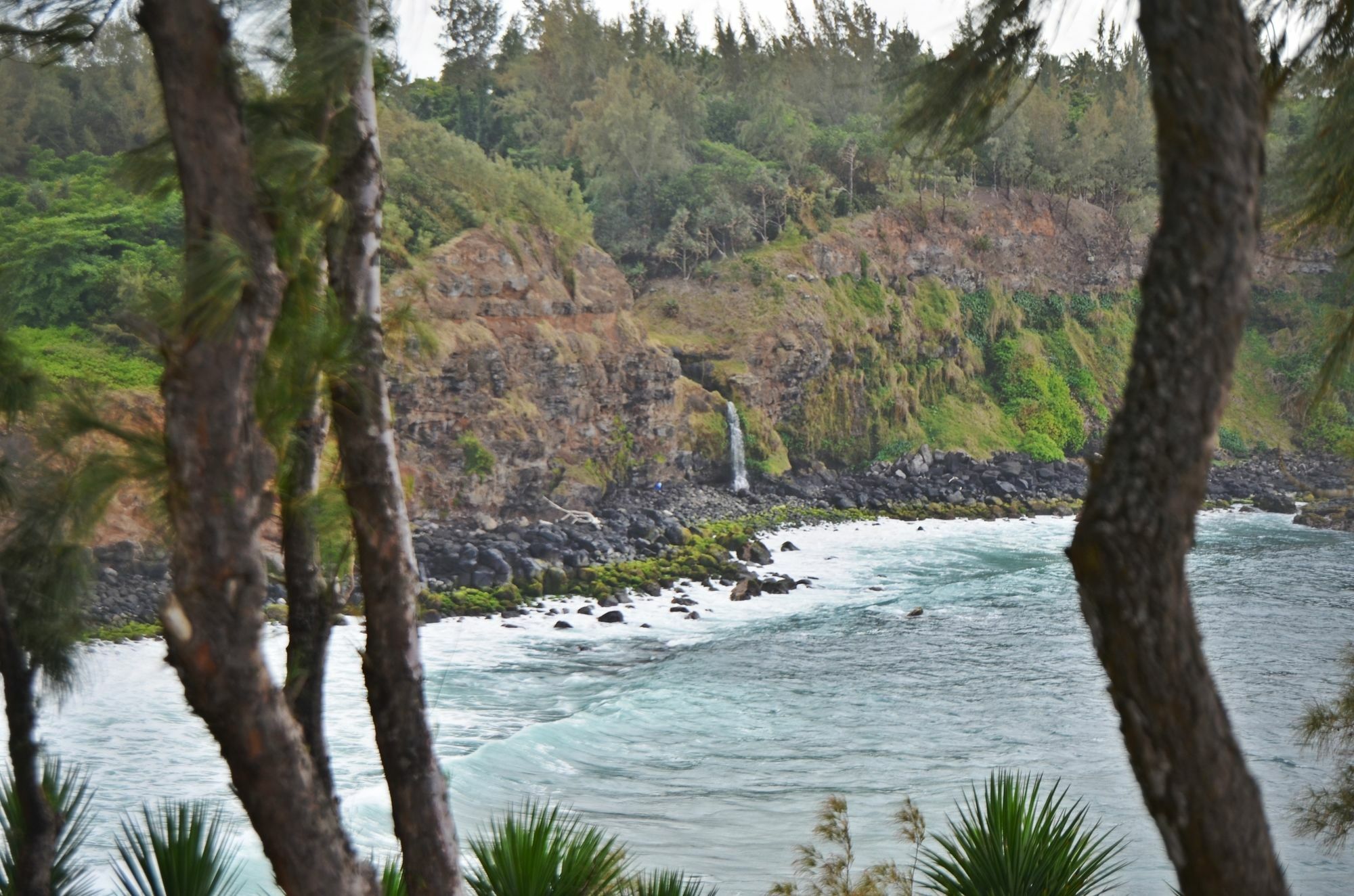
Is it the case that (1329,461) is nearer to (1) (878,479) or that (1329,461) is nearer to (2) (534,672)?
(1) (878,479)

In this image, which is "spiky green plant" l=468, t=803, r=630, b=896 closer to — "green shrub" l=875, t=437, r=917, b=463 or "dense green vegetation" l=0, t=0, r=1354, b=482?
"dense green vegetation" l=0, t=0, r=1354, b=482

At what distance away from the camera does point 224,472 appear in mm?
2854

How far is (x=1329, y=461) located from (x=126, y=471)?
43.5 metres

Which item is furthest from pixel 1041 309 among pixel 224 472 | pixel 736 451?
pixel 224 472

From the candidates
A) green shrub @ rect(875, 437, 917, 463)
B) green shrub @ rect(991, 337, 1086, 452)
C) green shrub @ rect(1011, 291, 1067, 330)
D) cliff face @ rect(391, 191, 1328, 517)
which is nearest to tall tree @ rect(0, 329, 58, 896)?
cliff face @ rect(391, 191, 1328, 517)

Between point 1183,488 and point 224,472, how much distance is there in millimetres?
2209

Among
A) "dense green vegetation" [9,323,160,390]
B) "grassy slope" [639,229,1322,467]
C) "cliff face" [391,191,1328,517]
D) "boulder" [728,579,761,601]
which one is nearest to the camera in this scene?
"dense green vegetation" [9,323,160,390]

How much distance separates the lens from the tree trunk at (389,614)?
4016mm

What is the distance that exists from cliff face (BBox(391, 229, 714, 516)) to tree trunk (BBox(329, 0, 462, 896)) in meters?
17.4

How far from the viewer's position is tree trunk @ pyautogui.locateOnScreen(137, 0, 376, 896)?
9.20ft

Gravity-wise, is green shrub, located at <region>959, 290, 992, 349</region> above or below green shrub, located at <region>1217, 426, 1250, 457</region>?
above

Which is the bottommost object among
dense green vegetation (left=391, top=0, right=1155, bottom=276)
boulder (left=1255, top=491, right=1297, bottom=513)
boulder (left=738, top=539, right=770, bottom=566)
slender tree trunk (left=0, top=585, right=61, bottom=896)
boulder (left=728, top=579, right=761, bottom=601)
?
boulder (left=728, top=579, right=761, bottom=601)

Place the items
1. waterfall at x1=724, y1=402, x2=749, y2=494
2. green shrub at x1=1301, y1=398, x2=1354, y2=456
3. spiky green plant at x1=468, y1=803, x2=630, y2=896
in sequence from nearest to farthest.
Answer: spiky green plant at x1=468, y1=803, x2=630, y2=896, waterfall at x1=724, y1=402, x2=749, y2=494, green shrub at x1=1301, y1=398, x2=1354, y2=456

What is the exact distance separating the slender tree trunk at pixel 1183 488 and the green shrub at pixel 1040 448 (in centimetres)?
3615
